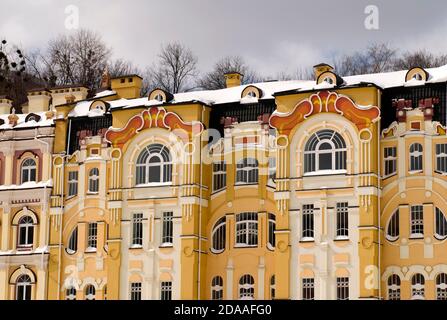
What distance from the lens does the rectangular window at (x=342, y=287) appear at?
153 ft

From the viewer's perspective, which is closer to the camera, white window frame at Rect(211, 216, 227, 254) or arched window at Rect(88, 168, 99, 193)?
white window frame at Rect(211, 216, 227, 254)

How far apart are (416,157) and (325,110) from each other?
4554 mm

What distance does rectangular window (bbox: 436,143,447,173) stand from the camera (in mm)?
46344

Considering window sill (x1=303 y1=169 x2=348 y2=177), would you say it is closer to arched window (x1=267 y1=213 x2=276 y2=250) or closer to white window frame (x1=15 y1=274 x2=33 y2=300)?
arched window (x1=267 y1=213 x2=276 y2=250)

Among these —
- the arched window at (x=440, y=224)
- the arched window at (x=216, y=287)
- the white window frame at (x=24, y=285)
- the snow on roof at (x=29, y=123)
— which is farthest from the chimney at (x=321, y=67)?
the white window frame at (x=24, y=285)

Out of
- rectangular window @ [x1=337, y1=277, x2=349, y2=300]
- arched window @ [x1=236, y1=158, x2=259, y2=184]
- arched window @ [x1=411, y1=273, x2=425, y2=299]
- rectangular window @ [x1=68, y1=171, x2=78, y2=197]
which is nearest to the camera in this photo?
arched window @ [x1=411, y1=273, x2=425, y2=299]

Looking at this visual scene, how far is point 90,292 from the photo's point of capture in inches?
2085

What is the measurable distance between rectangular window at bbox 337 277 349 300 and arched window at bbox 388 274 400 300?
1849 mm

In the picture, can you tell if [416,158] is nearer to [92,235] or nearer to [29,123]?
[92,235]

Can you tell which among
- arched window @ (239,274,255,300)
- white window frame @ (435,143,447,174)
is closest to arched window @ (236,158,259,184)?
arched window @ (239,274,255,300)

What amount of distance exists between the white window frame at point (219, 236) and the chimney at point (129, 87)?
34.0ft
